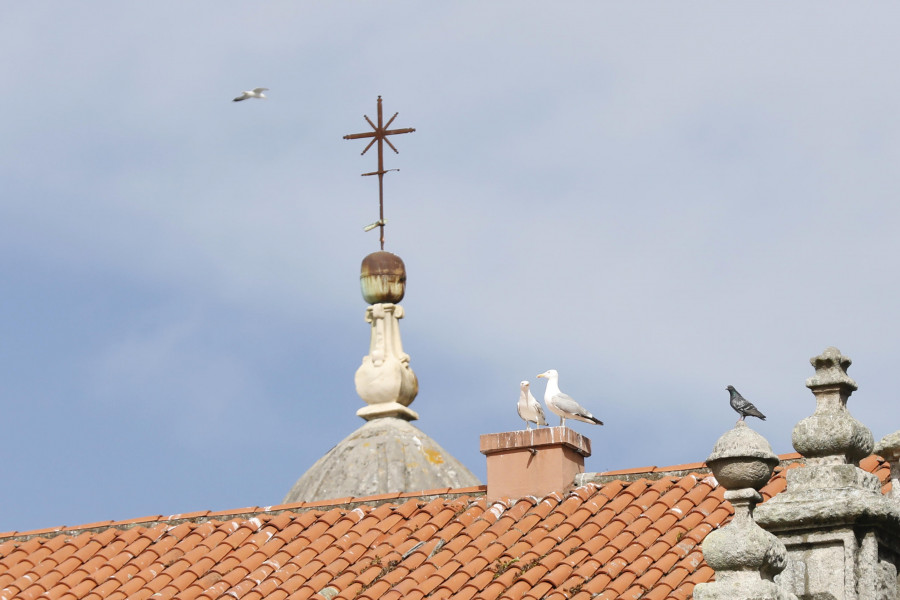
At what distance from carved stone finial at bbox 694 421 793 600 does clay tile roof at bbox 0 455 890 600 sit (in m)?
3.41

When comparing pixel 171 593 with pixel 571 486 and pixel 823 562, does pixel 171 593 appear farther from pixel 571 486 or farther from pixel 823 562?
pixel 823 562

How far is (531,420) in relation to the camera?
1510cm

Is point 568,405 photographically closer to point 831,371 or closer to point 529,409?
point 529,409

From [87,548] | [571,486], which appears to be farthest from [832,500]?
[87,548]

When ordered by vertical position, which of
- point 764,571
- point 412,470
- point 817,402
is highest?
point 412,470

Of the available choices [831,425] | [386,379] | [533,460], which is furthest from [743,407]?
[386,379]

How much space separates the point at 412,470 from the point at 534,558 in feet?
12.5

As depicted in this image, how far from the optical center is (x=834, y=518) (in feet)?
30.6

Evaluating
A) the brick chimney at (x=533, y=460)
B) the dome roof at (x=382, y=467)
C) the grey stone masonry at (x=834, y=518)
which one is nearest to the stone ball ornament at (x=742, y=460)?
the grey stone masonry at (x=834, y=518)

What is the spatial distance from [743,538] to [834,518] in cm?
79

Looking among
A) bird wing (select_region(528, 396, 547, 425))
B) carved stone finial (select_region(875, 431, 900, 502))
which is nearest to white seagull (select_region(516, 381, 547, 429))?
bird wing (select_region(528, 396, 547, 425))

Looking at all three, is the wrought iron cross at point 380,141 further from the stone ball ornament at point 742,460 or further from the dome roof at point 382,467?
the stone ball ornament at point 742,460

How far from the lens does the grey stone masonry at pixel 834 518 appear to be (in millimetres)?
9266

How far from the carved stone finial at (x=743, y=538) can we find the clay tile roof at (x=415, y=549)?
341cm
